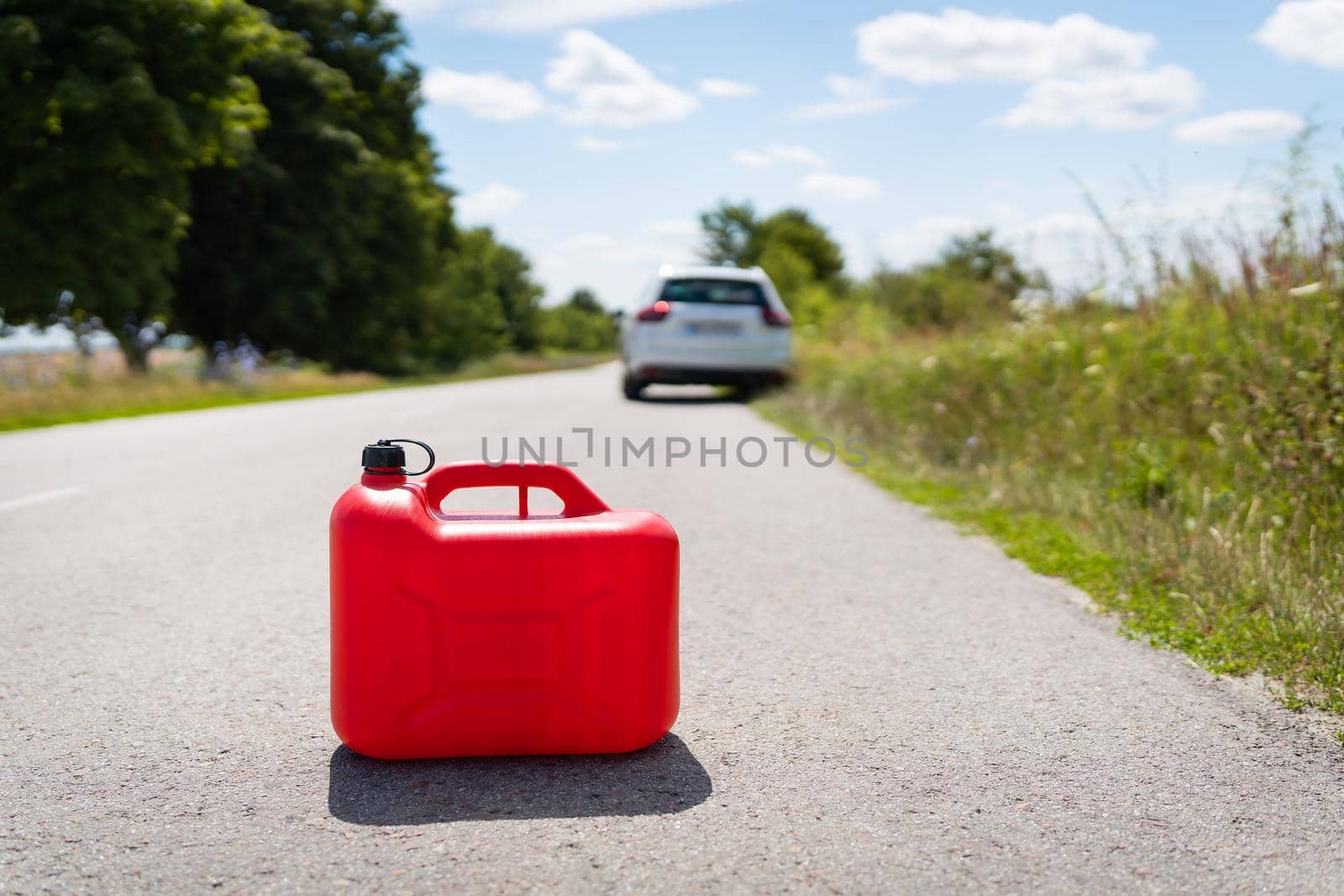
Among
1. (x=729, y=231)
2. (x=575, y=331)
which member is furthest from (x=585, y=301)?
(x=729, y=231)

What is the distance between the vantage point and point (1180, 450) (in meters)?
6.56

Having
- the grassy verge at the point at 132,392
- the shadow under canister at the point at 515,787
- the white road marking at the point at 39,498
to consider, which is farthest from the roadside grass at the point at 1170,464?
the grassy verge at the point at 132,392

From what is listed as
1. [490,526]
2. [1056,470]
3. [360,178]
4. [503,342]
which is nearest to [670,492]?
[1056,470]

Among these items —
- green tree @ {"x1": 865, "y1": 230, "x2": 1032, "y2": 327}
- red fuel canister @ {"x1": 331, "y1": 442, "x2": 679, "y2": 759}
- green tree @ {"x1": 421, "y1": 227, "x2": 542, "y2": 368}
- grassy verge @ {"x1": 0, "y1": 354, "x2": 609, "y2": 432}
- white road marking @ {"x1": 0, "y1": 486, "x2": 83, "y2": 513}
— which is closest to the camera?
red fuel canister @ {"x1": 331, "y1": 442, "x2": 679, "y2": 759}

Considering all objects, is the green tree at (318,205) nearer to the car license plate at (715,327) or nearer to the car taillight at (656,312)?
the car taillight at (656,312)

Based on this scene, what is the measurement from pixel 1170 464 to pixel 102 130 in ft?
59.5

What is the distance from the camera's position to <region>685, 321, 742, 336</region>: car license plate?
16.4 meters

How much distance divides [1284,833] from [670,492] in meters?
5.63

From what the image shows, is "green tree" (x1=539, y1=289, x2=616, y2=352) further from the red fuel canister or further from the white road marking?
the red fuel canister

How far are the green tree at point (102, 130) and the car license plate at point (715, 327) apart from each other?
927 cm

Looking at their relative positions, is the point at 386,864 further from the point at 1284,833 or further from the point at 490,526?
the point at 1284,833

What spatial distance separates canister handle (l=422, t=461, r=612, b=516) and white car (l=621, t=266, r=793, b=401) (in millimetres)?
13322

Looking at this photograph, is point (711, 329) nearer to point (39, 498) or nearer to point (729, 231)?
point (39, 498)

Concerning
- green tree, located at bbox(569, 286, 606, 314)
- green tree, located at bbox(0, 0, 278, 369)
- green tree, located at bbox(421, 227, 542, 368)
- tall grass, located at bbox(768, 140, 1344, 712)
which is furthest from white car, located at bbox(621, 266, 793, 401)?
green tree, located at bbox(569, 286, 606, 314)
